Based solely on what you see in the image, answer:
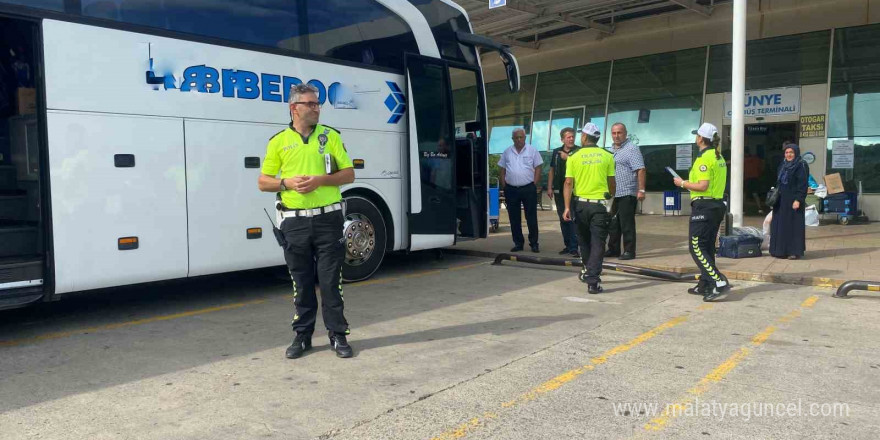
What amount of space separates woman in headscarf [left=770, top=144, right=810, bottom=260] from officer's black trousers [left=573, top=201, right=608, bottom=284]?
143 inches

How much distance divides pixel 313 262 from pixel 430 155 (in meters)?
3.90

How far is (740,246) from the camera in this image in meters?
9.42

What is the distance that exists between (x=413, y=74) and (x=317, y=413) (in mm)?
5391

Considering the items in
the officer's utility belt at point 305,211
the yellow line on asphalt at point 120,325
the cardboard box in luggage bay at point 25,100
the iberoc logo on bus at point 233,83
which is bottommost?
the yellow line on asphalt at point 120,325

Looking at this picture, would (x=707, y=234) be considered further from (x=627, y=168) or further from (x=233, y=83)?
(x=233, y=83)

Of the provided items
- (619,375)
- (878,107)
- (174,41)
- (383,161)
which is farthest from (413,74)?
(878,107)

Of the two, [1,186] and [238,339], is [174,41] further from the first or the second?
[238,339]

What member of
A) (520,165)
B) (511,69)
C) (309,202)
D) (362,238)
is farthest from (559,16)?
(309,202)

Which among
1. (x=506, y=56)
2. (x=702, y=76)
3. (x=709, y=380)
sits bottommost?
(x=709, y=380)

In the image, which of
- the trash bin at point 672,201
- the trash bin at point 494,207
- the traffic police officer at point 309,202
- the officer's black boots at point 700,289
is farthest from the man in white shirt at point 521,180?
the trash bin at point 672,201

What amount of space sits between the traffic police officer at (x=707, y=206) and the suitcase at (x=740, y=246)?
285cm

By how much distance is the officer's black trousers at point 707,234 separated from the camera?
6.78 m

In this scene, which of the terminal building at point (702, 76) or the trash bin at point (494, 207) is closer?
the trash bin at point (494, 207)

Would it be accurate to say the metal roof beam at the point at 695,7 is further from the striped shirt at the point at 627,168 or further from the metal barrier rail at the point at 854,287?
the metal barrier rail at the point at 854,287
